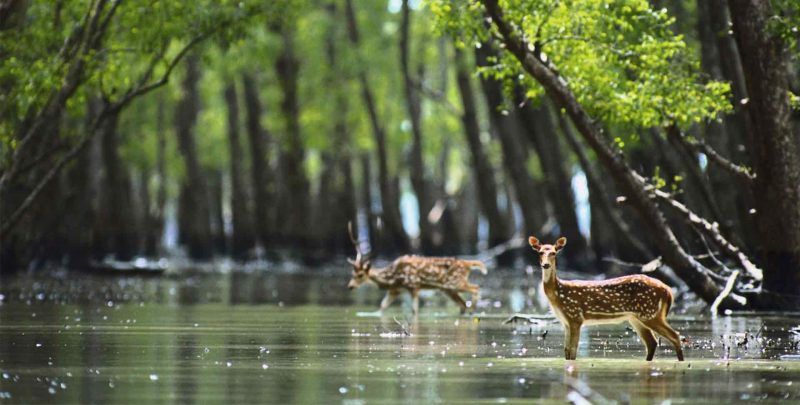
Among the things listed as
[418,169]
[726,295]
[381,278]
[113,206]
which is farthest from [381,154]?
[726,295]

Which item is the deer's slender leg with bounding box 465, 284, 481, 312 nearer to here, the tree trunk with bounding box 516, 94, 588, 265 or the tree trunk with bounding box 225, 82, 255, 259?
the tree trunk with bounding box 516, 94, 588, 265

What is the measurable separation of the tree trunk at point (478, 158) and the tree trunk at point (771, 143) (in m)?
28.7

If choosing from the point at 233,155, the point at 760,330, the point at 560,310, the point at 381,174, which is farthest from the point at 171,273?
the point at 560,310

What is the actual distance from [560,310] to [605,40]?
31.1 ft

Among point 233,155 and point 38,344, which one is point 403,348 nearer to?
point 38,344

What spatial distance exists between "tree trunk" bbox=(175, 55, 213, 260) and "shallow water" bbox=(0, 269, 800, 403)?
3773cm

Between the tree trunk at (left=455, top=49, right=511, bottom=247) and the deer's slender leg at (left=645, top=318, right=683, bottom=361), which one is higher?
the tree trunk at (left=455, top=49, right=511, bottom=247)

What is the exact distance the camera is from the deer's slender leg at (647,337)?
50.6ft

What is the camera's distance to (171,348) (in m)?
16.6

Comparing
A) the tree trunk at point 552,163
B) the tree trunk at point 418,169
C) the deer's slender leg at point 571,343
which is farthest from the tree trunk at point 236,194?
the deer's slender leg at point 571,343

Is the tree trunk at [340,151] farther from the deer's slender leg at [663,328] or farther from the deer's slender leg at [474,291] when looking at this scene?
the deer's slender leg at [663,328]

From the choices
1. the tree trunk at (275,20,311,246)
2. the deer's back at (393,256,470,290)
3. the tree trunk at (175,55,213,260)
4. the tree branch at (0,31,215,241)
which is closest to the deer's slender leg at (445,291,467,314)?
the deer's back at (393,256,470,290)

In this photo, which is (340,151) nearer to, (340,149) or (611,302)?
(340,149)

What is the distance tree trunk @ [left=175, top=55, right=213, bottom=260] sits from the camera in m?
64.9
